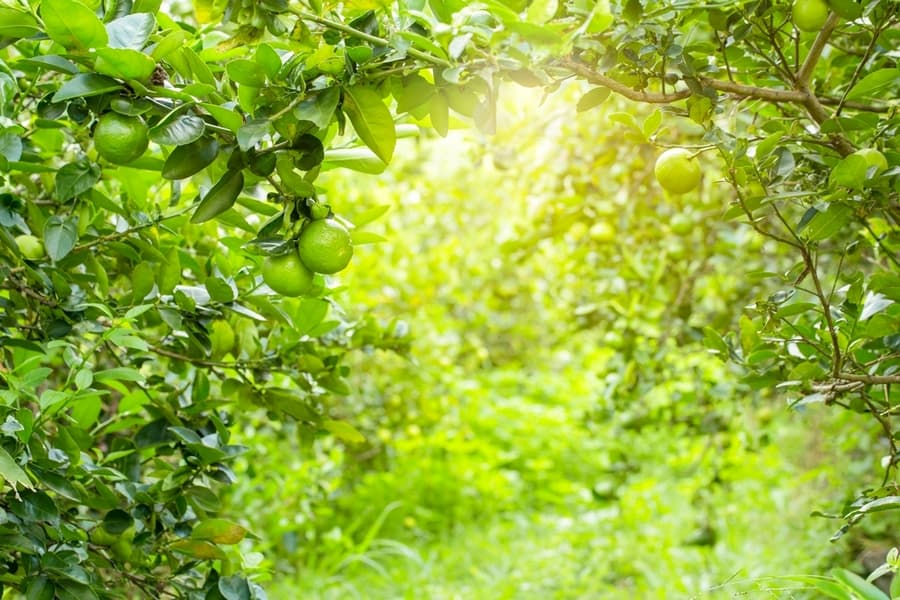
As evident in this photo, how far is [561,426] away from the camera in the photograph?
499 centimetres

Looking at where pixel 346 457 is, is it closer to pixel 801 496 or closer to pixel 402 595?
pixel 402 595

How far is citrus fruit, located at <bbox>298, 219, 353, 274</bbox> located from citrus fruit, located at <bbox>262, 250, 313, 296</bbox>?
0.7 inches

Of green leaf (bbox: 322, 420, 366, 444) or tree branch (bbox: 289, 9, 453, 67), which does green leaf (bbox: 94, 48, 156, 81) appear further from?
green leaf (bbox: 322, 420, 366, 444)

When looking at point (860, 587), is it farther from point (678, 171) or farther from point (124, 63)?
point (124, 63)

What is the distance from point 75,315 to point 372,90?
0.54m

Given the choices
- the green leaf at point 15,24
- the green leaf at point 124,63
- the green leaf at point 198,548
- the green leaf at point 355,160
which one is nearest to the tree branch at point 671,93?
the green leaf at point 355,160

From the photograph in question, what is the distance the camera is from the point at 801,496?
11.5 ft

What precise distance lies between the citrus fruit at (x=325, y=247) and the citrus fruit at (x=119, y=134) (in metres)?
0.18

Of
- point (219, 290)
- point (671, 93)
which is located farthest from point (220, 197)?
point (671, 93)

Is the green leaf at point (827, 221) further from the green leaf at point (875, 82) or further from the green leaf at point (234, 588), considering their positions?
the green leaf at point (234, 588)

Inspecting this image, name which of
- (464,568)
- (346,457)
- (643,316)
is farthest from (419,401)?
(643,316)

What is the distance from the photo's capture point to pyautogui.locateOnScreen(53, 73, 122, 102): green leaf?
2.65 ft

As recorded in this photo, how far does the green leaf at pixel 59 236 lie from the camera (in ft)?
3.62

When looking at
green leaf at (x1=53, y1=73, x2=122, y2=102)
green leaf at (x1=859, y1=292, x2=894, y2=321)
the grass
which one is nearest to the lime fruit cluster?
green leaf at (x1=53, y1=73, x2=122, y2=102)
